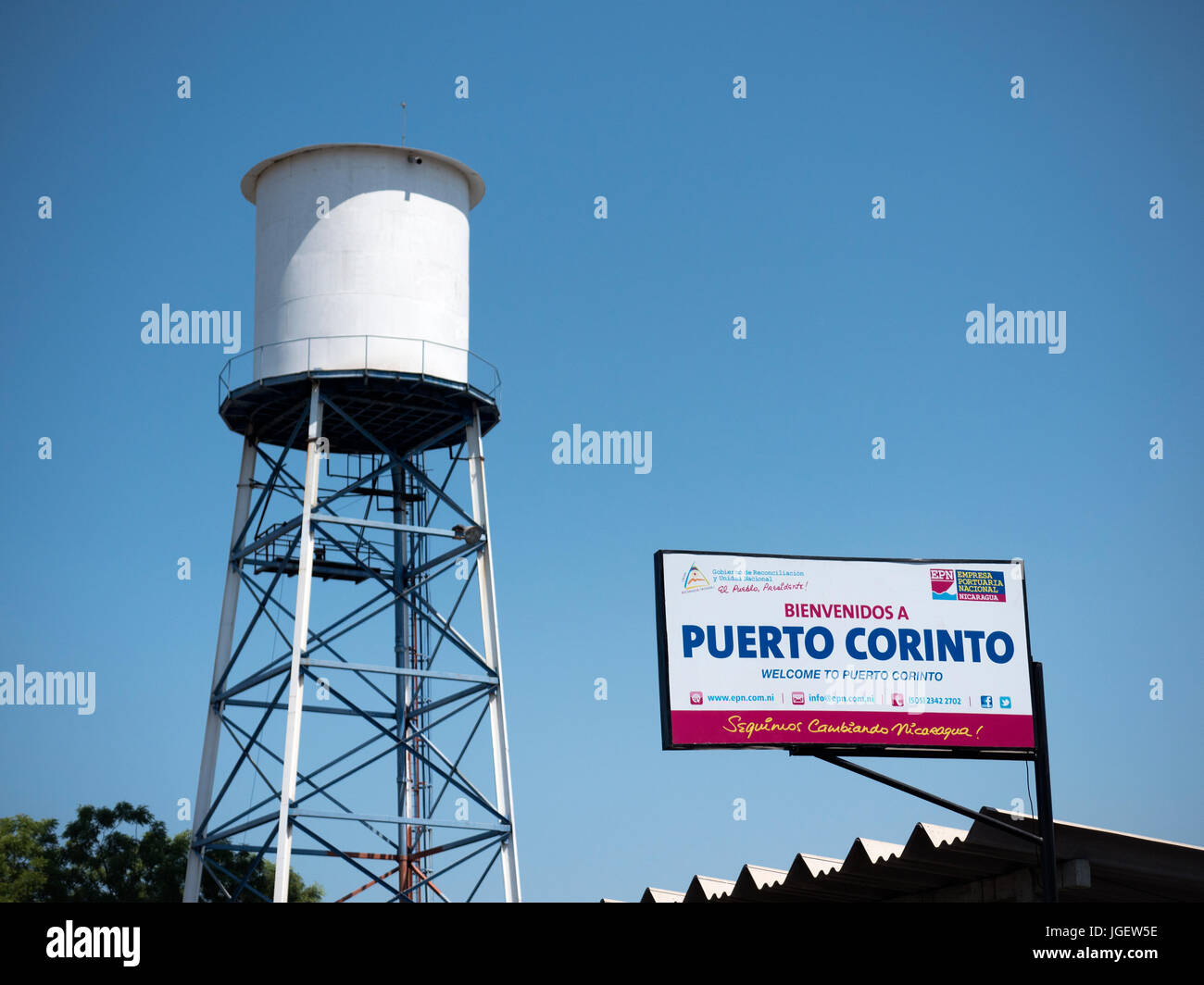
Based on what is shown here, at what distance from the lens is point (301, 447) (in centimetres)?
3441

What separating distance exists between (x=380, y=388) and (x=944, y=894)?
15199mm

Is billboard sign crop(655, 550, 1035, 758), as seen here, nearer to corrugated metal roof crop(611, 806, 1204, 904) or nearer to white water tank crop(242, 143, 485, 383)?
corrugated metal roof crop(611, 806, 1204, 904)

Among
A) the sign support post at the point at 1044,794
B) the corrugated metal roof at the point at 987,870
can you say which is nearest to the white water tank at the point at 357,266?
the corrugated metal roof at the point at 987,870

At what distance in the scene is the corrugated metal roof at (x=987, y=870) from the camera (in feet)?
59.2

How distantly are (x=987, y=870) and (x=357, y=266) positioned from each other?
1797cm

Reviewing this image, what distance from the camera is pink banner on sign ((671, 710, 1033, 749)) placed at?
65.4 ft

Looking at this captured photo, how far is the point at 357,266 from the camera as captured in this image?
107ft

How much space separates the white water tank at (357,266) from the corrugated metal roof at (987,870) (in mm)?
13066

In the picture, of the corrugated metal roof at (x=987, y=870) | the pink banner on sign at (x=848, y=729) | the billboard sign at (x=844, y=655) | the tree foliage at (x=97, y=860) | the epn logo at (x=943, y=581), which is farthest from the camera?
the tree foliage at (x=97, y=860)

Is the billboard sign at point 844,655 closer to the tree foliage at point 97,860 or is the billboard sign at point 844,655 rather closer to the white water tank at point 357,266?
the white water tank at point 357,266

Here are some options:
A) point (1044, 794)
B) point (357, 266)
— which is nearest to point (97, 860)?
point (357, 266)

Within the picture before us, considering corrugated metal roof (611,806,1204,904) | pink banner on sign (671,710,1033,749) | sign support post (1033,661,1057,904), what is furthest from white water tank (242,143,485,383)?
sign support post (1033,661,1057,904)

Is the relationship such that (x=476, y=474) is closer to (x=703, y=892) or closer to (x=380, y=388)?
(x=380, y=388)
